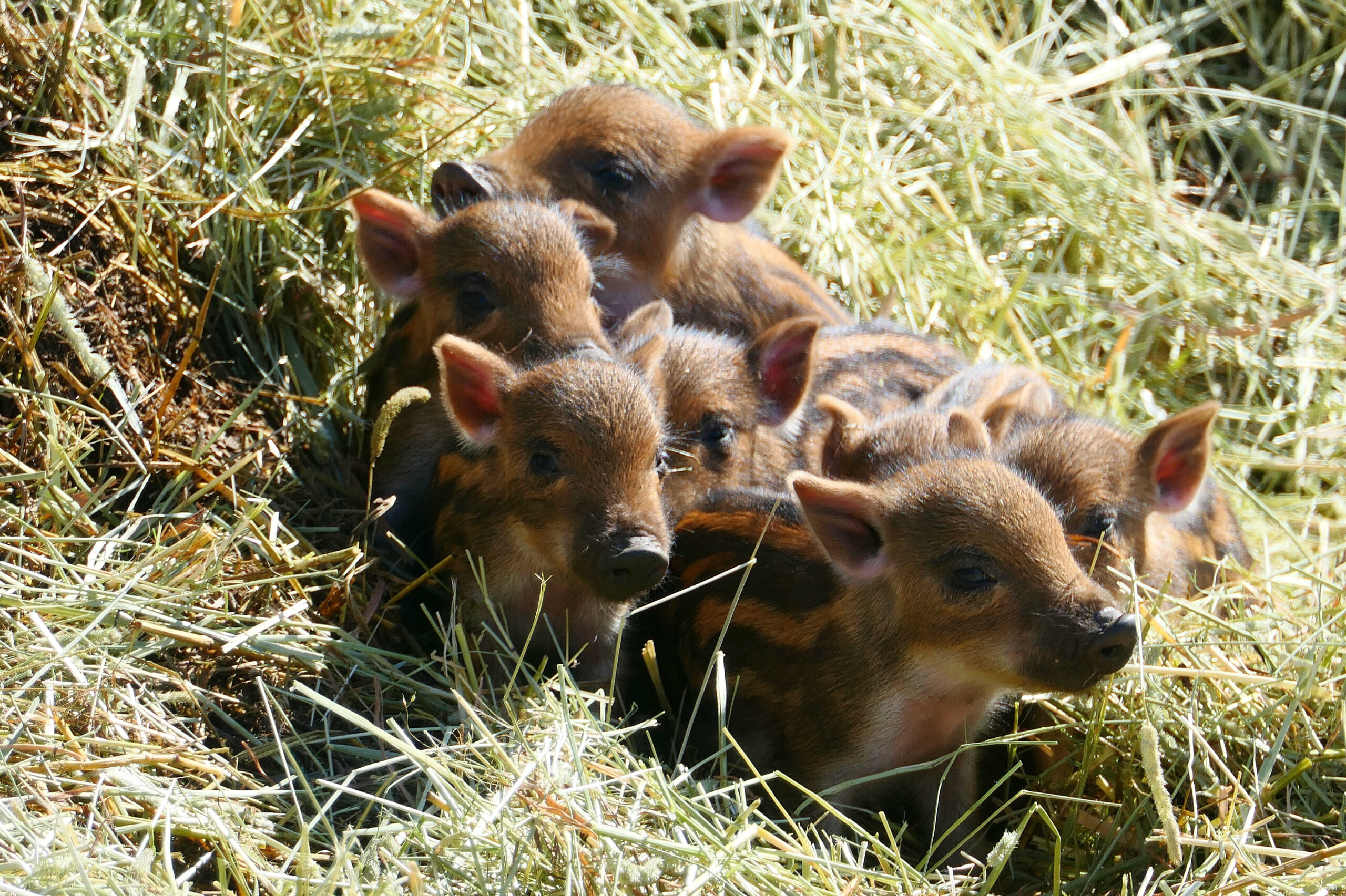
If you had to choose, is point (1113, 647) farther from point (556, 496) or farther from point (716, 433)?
point (716, 433)

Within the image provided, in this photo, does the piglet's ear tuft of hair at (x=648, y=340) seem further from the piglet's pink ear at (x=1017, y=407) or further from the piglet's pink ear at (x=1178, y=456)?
the piglet's pink ear at (x=1178, y=456)

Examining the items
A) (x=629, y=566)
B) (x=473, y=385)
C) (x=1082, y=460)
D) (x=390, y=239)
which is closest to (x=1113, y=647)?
(x=1082, y=460)

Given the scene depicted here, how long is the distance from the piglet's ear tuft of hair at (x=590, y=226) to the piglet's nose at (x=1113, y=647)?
2.64m

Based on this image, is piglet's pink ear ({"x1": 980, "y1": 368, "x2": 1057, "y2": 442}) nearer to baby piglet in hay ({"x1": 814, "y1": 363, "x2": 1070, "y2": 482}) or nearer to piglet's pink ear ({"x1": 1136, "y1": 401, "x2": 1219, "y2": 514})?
baby piglet in hay ({"x1": 814, "y1": 363, "x2": 1070, "y2": 482})

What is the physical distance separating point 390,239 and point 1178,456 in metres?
3.07

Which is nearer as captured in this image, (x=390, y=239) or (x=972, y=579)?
(x=972, y=579)

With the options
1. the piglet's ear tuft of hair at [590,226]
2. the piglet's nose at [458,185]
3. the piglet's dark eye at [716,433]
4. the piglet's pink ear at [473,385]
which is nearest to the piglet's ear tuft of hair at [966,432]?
the piglet's dark eye at [716,433]

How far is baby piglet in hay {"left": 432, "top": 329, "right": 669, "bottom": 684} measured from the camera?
439 centimetres

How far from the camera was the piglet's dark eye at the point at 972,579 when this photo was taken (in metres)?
4.31

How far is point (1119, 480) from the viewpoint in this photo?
515 centimetres

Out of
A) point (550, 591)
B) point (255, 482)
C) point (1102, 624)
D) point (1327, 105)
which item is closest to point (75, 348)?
point (255, 482)

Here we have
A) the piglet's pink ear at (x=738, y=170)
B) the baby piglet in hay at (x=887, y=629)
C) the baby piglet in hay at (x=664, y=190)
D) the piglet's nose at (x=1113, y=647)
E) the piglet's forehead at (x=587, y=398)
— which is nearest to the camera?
the piglet's nose at (x=1113, y=647)

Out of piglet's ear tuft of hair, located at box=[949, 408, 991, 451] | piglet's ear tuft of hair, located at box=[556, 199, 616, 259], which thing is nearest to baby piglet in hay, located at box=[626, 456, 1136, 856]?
piglet's ear tuft of hair, located at box=[949, 408, 991, 451]

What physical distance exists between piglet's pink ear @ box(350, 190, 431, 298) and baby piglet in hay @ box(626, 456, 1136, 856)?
1.49m
